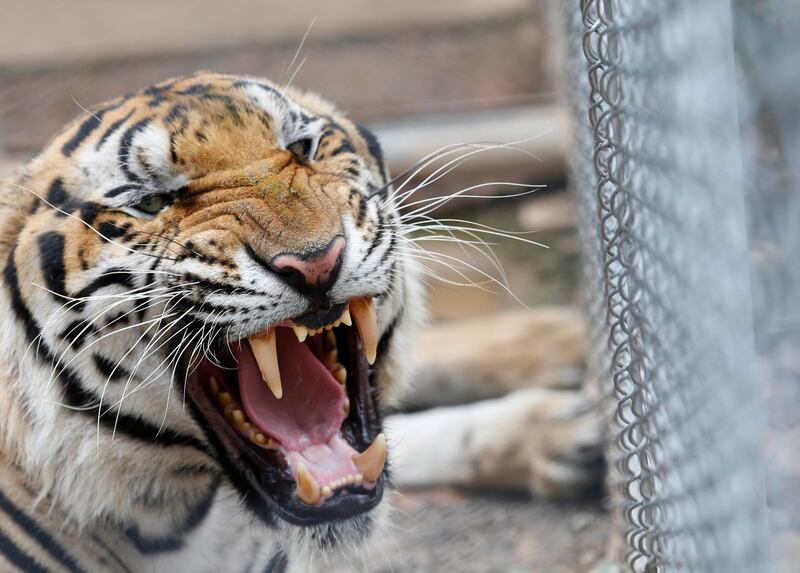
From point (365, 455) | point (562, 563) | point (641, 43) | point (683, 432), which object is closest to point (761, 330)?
point (683, 432)

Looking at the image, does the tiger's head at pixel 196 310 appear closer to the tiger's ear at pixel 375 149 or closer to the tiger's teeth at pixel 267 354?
the tiger's teeth at pixel 267 354

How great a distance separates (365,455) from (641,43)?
0.86m

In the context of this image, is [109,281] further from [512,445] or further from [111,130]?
[512,445]

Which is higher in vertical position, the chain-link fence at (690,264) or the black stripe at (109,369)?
the chain-link fence at (690,264)

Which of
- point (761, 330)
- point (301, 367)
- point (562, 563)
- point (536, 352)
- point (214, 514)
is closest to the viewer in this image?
point (761, 330)

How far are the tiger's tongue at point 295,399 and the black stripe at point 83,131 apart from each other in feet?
1.72

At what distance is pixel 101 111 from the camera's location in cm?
188

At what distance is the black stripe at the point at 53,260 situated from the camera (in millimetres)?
1692

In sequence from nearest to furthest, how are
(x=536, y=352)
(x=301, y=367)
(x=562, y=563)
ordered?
(x=301, y=367), (x=562, y=563), (x=536, y=352)

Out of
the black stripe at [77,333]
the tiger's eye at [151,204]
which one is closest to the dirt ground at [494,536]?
the black stripe at [77,333]

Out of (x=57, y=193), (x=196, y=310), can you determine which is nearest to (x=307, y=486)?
(x=196, y=310)

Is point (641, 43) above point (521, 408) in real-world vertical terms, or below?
above

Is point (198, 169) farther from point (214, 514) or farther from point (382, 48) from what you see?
point (382, 48)

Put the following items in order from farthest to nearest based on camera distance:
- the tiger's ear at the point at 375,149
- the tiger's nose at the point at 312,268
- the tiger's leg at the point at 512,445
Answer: the tiger's leg at the point at 512,445 → the tiger's ear at the point at 375,149 → the tiger's nose at the point at 312,268
